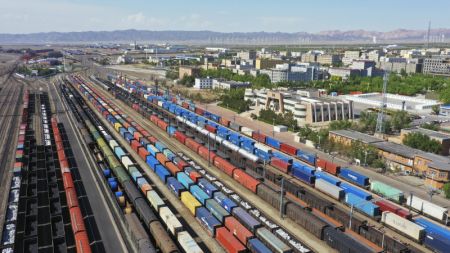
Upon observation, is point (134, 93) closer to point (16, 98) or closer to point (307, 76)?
point (16, 98)

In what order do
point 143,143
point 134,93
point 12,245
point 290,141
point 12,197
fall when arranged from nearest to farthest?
point 12,245 → point 12,197 → point 143,143 → point 290,141 → point 134,93

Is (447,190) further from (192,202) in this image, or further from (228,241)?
(192,202)

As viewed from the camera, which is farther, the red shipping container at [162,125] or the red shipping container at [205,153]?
the red shipping container at [162,125]

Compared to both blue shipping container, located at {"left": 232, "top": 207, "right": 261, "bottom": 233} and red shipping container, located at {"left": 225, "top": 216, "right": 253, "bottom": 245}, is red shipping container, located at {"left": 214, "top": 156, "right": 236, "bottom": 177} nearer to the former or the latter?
blue shipping container, located at {"left": 232, "top": 207, "right": 261, "bottom": 233}

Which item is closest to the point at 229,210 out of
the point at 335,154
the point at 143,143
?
the point at 143,143

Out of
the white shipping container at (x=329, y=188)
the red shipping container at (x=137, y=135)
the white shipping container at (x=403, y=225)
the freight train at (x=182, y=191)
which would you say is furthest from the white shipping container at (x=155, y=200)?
the red shipping container at (x=137, y=135)

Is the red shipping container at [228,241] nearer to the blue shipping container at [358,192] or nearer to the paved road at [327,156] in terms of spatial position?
the blue shipping container at [358,192]

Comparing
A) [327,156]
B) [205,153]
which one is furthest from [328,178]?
[205,153]
